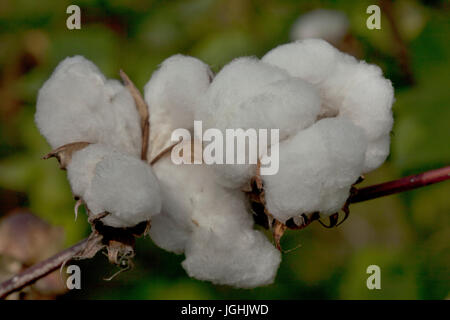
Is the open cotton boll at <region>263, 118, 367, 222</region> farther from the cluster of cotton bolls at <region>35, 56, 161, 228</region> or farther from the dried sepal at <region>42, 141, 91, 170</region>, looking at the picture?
the dried sepal at <region>42, 141, 91, 170</region>

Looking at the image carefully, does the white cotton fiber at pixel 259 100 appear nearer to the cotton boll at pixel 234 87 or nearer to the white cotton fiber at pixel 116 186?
the cotton boll at pixel 234 87

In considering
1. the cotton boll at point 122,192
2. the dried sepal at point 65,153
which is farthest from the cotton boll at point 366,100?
the dried sepal at point 65,153

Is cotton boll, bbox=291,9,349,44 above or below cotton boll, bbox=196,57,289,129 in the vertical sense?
above

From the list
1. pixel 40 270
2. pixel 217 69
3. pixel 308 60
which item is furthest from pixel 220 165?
pixel 217 69

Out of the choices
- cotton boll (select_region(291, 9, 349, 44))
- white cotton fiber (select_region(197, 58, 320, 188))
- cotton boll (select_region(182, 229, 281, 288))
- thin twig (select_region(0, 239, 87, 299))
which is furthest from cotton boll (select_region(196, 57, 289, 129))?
cotton boll (select_region(291, 9, 349, 44))
